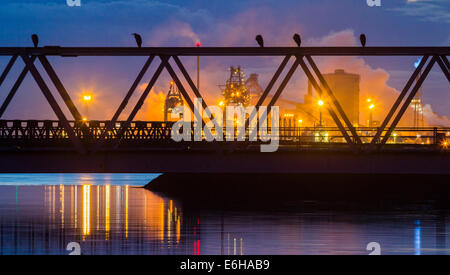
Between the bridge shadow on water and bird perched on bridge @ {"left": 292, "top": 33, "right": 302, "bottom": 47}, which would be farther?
the bridge shadow on water

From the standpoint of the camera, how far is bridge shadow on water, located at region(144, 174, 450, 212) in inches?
2062

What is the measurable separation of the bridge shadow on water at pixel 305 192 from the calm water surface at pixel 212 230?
9.20 feet

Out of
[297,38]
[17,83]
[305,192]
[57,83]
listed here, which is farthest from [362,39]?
[305,192]

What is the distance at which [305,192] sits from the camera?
221 feet

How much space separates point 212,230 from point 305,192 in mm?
31643

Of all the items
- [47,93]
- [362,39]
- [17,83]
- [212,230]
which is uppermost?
[362,39]

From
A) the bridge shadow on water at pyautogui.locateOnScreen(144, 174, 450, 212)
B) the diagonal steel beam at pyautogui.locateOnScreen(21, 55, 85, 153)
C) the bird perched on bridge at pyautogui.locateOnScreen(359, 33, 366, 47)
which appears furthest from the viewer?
the bridge shadow on water at pyautogui.locateOnScreen(144, 174, 450, 212)

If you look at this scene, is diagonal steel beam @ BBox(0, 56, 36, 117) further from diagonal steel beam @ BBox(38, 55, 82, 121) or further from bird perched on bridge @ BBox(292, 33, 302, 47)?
bird perched on bridge @ BBox(292, 33, 302, 47)

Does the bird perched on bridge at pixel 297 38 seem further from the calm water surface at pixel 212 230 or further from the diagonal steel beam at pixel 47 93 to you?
the diagonal steel beam at pixel 47 93

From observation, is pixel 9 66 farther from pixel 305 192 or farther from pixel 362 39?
pixel 305 192

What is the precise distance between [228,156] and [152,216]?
30.8 feet

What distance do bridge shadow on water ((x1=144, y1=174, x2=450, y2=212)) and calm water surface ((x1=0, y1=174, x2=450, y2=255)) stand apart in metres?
2.80

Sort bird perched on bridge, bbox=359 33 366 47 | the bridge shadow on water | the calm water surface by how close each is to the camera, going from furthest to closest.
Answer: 1. the bridge shadow on water
2. bird perched on bridge, bbox=359 33 366 47
3. the calm water surface

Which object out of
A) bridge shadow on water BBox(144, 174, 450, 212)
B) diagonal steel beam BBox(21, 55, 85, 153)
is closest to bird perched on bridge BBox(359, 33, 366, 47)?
diagonal steel beam BBox(21, 55, 85, 153)
